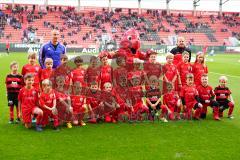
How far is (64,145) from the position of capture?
6.77 metres

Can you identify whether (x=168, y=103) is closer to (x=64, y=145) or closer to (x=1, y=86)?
(x=64, y=145)

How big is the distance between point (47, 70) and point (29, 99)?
972 mm

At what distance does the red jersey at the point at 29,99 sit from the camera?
799cm

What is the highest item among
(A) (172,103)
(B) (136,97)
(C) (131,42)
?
(C) (131,42)

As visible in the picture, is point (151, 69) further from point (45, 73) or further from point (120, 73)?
point (45, 73)

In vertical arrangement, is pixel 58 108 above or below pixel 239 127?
above

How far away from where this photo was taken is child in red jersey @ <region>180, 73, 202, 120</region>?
9141mm

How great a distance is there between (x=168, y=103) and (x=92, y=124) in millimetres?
1851

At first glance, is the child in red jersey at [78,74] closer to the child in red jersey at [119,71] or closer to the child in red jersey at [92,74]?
the child in red jersey at [92,74]

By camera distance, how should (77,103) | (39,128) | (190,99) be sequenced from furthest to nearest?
(190,99), (77,103), (39,128)

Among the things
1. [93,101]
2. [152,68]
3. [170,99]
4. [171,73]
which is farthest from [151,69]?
[93,101]


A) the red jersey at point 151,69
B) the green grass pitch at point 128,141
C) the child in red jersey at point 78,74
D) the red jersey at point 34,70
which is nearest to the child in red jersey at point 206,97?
the green grass pitch at point 128,141

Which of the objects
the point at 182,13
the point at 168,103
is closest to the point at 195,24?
the point at 182,13

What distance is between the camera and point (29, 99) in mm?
7984
